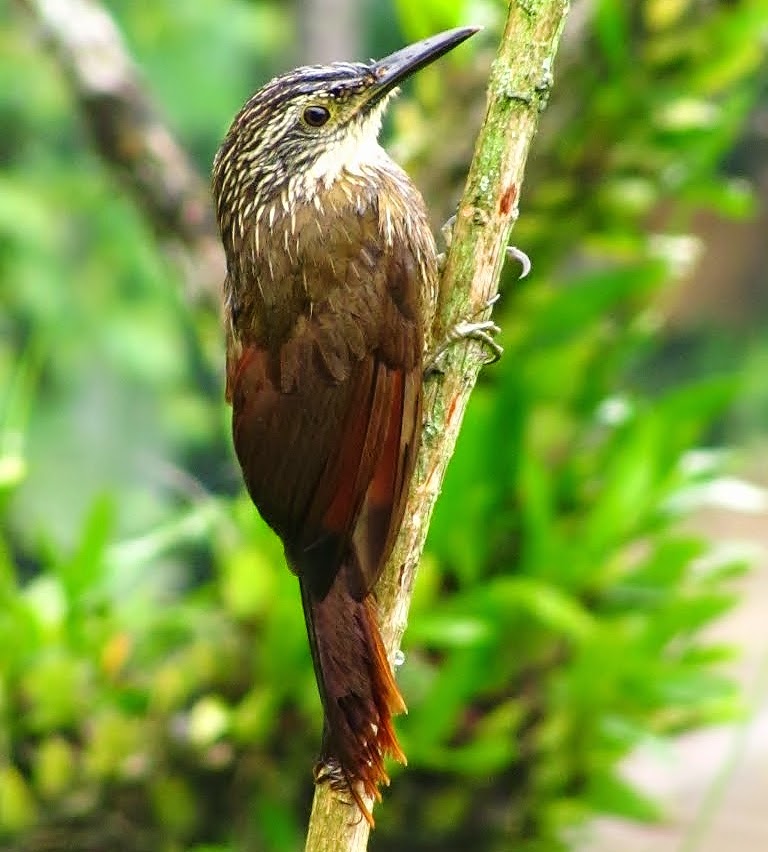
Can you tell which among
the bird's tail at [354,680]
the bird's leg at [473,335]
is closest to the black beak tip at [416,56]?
the bird's leg at [473,335]

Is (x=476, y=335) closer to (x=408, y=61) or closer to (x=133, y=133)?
(x=408, y=61)

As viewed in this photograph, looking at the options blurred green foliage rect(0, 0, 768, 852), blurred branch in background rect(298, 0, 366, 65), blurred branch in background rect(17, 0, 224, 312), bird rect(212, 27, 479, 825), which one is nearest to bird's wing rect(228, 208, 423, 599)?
bird rect(212, 27, 479, 825)

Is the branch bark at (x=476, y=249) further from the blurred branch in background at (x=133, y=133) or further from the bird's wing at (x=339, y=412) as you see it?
the blurred branch in background at (x=133, y=133)

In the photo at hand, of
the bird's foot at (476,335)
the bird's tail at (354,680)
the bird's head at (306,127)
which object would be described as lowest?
the bird's tail at (354,680)

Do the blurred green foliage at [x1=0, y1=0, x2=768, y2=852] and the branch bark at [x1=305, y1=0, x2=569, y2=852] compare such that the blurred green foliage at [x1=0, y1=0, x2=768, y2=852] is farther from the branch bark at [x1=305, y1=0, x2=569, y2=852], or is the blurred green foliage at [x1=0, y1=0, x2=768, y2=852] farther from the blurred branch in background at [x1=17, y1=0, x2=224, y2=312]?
the branch bark at [x1=305, y1=0, x2=569, y2=852]

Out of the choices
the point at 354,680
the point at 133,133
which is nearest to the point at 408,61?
the point at 354,680

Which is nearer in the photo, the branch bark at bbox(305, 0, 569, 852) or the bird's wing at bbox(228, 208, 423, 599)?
the branch bark at bbox(305, 0, 569, 852)

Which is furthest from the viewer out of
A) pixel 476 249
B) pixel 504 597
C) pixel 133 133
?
pixel 133 133

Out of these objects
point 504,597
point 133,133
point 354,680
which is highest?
point 133,133
